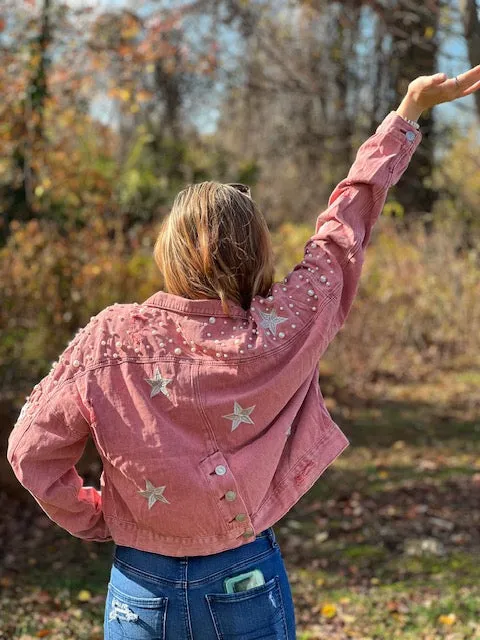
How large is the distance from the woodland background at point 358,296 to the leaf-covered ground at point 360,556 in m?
0.01

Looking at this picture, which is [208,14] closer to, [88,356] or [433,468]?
[433,468]

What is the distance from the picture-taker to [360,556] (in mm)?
4496

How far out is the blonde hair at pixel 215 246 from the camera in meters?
1.69

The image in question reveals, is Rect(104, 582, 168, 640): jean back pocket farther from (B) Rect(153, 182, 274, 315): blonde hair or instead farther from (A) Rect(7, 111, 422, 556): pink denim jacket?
(B) Rect(153, 182, 274, 315): blonde hair

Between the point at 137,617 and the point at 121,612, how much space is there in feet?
Result: 0.14

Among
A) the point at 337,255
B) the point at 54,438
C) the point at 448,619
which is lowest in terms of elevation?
the point at 448,619

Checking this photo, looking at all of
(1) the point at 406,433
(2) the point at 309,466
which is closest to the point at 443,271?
(1) the point at 406,433

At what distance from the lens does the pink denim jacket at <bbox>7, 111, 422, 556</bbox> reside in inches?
65.1

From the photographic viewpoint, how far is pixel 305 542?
477 centimetres

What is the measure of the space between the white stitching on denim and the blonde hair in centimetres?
67

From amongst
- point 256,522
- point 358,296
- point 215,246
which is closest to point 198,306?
point 215,246

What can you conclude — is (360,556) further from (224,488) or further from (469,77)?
(469,77)

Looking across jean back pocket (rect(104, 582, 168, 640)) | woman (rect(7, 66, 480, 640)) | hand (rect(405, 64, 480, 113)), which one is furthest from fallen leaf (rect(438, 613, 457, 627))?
hand (rect(405, 64, 480, 113))

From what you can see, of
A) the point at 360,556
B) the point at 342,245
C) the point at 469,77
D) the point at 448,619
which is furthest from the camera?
the point at 360,556
